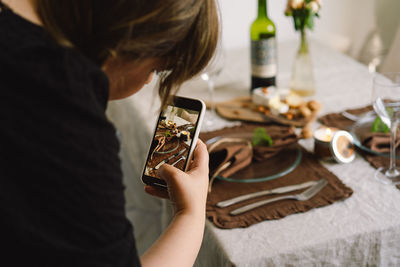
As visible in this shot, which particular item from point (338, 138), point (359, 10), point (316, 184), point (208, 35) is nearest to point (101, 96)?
point (208, 35)

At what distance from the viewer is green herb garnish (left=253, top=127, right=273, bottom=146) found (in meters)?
1.07

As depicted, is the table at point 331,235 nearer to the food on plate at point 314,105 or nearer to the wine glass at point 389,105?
the wine glass at point 389,105

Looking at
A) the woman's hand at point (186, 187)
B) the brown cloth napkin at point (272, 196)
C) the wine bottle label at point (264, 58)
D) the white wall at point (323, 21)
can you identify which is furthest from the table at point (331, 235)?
the white wall at point (323, 21)

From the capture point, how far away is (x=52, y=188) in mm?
489

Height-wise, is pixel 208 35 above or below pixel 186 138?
above

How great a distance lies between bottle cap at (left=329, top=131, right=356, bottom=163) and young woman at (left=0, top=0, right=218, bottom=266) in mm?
539

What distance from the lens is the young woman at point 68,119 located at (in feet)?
1.58

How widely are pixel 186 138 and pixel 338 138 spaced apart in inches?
16.2

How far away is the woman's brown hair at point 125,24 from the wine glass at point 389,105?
0.49m

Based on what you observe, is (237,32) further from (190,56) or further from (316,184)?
(190,56)

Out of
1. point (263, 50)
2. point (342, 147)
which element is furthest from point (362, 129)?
point (263, 50)

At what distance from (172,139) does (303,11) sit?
2.32ft

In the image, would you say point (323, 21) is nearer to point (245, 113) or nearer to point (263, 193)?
point (245, 113)

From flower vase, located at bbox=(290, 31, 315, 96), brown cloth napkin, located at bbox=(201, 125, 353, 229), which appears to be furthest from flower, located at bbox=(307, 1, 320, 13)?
brown cloth napkin, located at bbox=(201, 125, 353, 229)
